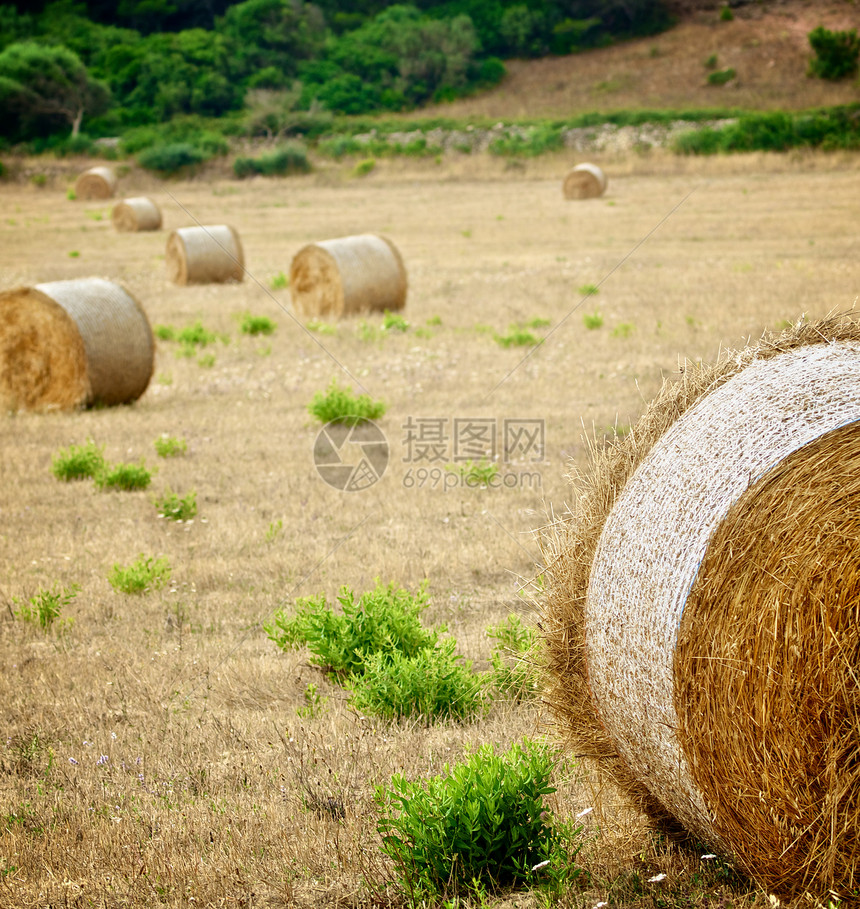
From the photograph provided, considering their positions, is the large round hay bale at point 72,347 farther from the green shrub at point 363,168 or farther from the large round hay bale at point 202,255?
the green shrub at point 363,168

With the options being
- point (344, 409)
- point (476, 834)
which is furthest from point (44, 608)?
point (344, 409)

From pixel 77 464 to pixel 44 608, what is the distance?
289cm

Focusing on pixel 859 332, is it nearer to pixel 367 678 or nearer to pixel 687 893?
pixel 687 893

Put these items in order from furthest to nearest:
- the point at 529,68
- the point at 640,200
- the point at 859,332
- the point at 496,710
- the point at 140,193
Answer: the point at 529,68
the point at 140,193
the point at 640,200
the point at 496,710
the point at 859,332

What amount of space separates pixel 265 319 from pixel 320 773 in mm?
10806

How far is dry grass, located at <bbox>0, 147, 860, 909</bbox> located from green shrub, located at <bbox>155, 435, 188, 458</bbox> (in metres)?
0.16

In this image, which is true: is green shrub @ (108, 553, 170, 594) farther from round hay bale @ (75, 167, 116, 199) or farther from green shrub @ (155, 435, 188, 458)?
round hay bale @ (75, 167, 116, 199)

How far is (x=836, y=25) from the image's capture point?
61781 millimetres

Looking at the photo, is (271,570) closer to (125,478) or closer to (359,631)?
(359,631)

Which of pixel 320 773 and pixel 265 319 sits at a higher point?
pixel 265 319

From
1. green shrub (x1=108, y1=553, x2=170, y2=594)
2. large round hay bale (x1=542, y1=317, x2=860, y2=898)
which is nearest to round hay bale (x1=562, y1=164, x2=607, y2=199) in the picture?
green shrub (x1=108, y1=553, x2=170, y2=594)

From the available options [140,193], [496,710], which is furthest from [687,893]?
[140,193]

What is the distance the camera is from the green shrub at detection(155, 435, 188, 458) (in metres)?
8.38

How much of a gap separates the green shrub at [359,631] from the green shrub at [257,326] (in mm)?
9492
